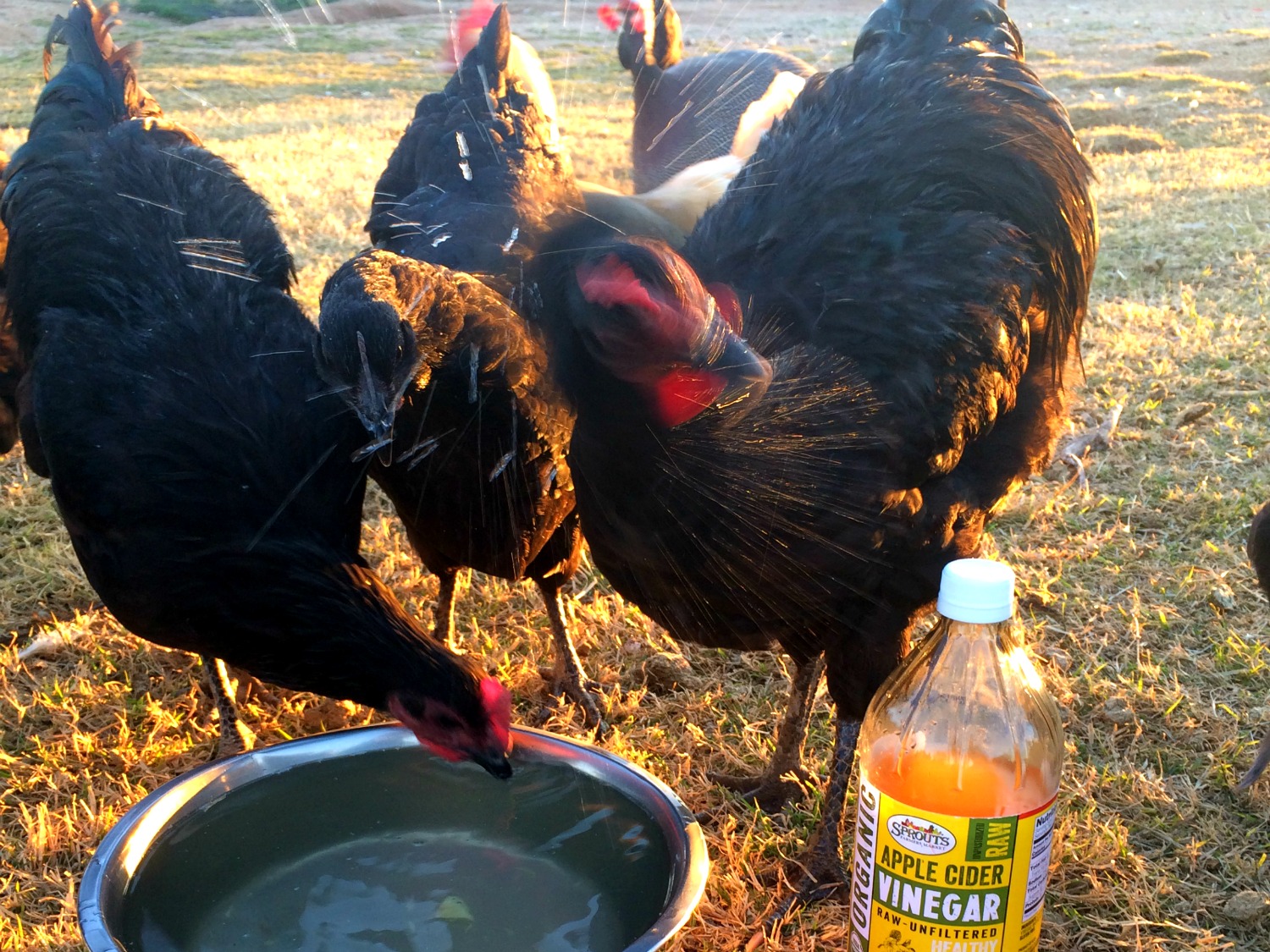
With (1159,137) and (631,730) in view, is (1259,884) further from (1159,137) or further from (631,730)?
(1159,137)

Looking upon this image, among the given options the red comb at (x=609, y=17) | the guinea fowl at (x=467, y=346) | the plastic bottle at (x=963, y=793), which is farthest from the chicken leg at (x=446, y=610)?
the red comb at (x=609, y=17)

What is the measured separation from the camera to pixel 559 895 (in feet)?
8.08

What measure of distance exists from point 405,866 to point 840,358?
1.48 m

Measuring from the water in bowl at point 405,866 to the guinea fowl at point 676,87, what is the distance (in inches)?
191

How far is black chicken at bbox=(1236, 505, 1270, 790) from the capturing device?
119 inches

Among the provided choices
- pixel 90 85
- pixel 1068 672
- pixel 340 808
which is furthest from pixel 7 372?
pixel 1068 672

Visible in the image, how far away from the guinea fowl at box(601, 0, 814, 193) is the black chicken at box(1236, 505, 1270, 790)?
4122 mm

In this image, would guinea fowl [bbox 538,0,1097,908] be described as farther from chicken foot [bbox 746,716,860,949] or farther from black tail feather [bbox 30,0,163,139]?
black tail feather [bbox 30,0,163,139]

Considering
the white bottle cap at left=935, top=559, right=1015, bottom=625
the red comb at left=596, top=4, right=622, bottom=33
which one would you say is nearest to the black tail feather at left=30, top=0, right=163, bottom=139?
the white bottle cap at left=935, top=559, right=1015, bottom=625

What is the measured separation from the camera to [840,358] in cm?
254

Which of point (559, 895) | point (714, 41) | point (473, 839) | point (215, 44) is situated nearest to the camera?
point (559, 895)

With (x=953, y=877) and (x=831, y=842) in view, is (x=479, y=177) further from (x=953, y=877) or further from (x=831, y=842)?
(x=953, y=877)

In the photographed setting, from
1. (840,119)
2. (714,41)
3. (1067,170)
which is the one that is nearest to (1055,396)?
(1067,170)

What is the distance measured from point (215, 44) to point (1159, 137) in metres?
9.01
